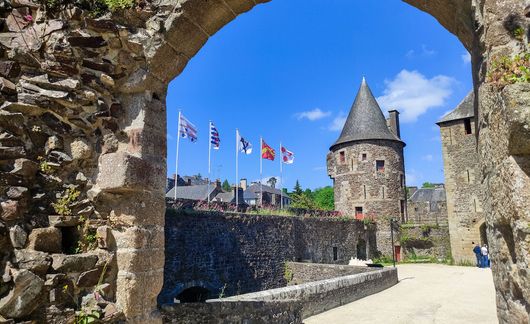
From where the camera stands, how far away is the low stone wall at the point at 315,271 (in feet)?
44.6

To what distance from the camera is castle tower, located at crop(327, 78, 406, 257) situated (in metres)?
27.5

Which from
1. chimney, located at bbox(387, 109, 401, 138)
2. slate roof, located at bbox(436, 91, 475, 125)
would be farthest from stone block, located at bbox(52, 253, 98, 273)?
chimney, located at bbox(387, 109, 401, 138)

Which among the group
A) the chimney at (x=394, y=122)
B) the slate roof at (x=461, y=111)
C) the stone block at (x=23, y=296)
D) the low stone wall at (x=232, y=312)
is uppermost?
the chimney at (x=394, y=122)

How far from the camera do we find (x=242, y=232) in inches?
588

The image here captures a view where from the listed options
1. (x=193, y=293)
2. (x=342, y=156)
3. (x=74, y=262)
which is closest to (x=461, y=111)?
(x=342, y=156)

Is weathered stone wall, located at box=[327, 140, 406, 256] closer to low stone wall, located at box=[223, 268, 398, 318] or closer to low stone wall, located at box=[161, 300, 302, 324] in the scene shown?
low stone wall, located at box=[223, 268, 398, 318]

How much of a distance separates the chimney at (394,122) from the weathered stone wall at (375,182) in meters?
2.10

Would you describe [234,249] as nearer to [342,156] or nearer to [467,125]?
[467,125]

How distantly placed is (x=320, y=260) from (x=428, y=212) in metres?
15.2

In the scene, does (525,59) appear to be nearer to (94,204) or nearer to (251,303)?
(94,204)

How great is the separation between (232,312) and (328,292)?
549 centimetres

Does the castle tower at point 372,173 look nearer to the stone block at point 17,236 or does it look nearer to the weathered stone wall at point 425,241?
the weathered stone wall at point 425,241

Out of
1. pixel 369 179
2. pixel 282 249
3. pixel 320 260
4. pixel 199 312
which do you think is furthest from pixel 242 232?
pixel 369 179

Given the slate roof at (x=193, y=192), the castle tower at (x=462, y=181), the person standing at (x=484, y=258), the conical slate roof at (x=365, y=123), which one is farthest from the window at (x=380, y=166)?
the slate roof at (x=193, y=192)
